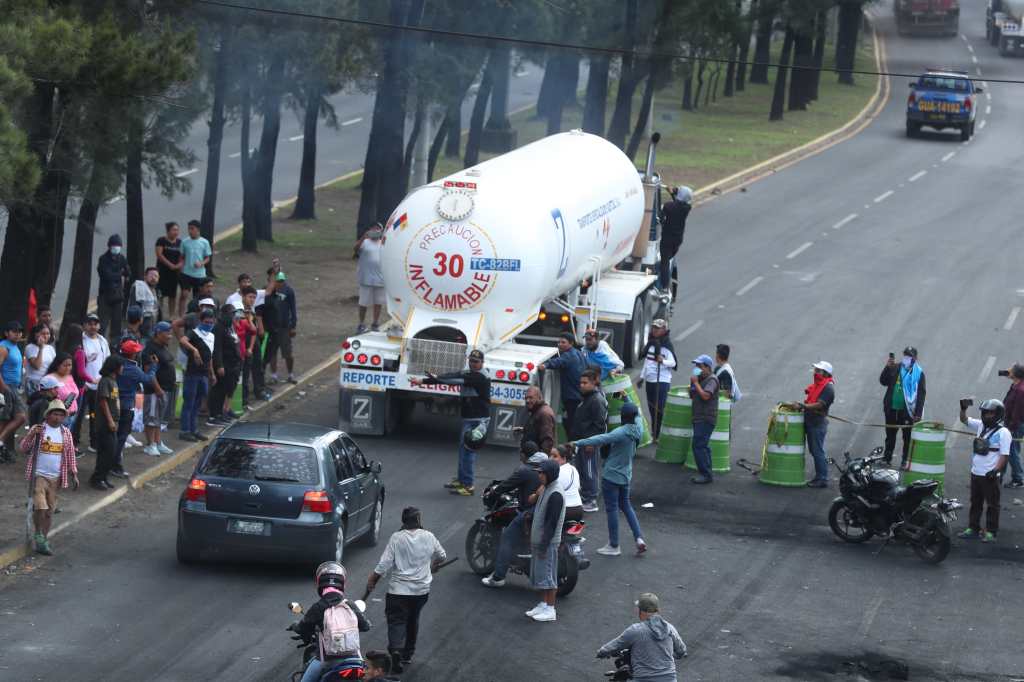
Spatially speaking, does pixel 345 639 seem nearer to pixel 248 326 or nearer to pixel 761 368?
pixel 248 326

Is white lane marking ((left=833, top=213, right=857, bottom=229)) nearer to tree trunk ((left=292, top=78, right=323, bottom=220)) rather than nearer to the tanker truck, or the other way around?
tree trunk ((left=292, top=78, right=323, bottom=220))

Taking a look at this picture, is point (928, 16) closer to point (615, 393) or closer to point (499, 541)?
point (615, 393)

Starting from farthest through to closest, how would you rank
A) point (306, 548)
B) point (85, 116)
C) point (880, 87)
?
point (880, 87) → point (85, 116) → point (306, 548)

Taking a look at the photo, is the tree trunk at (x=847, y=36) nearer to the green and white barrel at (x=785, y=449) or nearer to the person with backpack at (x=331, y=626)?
the green and white barrel at (x=785, y=449)

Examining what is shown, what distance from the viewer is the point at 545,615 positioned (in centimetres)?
1434

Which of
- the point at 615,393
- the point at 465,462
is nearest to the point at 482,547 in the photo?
the point at 465,462

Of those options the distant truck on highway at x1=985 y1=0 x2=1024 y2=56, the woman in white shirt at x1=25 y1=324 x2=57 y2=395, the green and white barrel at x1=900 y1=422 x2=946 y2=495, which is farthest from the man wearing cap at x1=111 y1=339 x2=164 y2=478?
the distant truck on highway at x1=985 y1=0 x2=1024 y2=56

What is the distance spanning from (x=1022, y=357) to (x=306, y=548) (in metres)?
15.9

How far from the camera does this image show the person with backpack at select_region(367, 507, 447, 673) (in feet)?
41.9

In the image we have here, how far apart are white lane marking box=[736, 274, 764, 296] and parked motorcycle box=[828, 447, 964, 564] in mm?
14022

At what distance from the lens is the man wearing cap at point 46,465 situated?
15469 mm

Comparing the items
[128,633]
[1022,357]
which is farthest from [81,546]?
[1022,357]

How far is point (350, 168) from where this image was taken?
4981 cm

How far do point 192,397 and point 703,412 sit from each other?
6.29 metres
